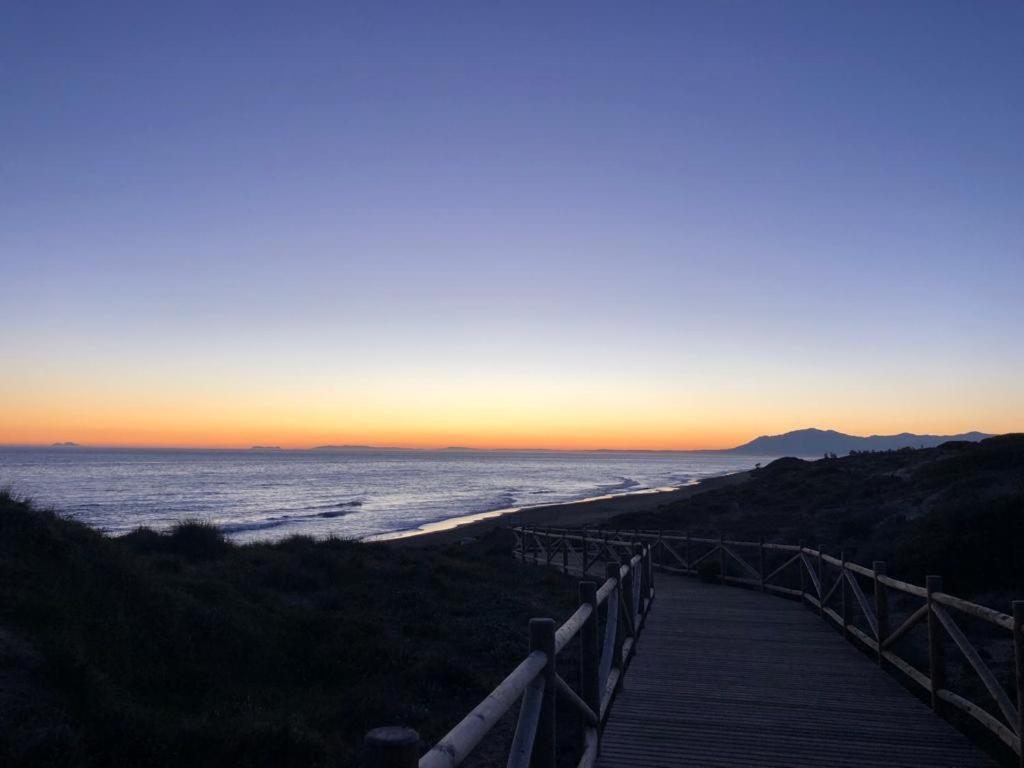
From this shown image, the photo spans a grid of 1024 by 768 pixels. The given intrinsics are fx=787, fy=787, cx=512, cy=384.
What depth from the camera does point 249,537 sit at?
36.5 metres

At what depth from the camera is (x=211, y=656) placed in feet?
29.3

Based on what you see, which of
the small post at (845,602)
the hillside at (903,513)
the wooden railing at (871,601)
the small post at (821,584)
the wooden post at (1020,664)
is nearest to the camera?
the wooden post at (1020,664)

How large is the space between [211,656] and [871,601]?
1046 cm

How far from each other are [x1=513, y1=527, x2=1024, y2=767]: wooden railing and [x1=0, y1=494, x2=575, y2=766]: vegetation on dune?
4346mm

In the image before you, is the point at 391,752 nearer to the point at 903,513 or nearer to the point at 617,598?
the point at 617,598

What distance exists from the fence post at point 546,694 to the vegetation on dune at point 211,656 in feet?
10.5

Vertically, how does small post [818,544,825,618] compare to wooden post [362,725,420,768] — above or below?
below

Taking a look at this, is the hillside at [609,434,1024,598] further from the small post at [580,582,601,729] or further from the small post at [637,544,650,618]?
the small post at [580,582,601,729]

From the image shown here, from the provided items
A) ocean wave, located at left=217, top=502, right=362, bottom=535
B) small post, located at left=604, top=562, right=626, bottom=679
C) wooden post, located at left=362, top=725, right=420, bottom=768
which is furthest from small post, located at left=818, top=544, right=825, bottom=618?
ocean wave, located at left=217, top=502, right=362, bottom=535

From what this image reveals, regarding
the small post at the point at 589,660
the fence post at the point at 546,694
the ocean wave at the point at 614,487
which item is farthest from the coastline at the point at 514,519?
the fence post at the point at 546,694

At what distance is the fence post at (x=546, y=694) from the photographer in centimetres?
409

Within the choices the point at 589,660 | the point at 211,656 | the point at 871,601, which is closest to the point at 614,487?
the point at 871,601

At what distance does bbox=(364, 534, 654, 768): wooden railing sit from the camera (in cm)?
220

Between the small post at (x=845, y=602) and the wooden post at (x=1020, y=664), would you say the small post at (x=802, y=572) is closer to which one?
the small post at (x=845, y=602)
